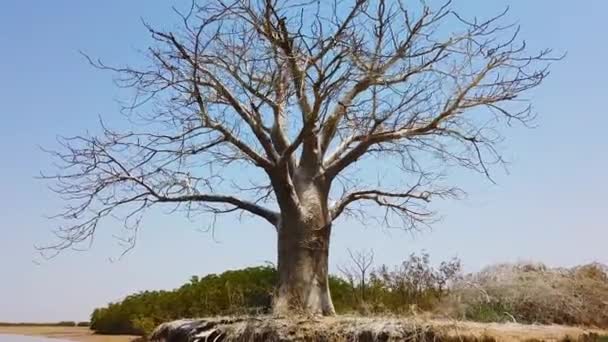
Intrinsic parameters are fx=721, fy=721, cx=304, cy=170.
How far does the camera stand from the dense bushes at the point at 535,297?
8734 mm

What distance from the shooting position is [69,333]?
10547 mm

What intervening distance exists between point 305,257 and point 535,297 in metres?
3.10

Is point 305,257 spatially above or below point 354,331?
above

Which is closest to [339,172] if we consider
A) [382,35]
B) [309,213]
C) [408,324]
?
[309,213]

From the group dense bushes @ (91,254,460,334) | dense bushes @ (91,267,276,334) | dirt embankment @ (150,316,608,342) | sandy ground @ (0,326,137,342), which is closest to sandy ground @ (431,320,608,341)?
dirt embankment @ (150,316,608,342)

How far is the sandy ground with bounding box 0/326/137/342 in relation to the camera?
30.9 feet

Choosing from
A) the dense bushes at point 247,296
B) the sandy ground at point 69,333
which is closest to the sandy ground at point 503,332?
the dense bushes at point 247,296

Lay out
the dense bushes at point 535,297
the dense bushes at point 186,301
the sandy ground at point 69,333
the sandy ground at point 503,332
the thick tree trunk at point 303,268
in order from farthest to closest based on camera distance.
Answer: the sandy ground at point 69,333 → the dense bushes at point 186,301 → the dense bushes at point 535,297 → the thick tree trunk at point 303,268 → the sandy ground at point 503,332

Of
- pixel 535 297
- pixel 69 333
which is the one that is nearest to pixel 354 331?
pixel 535 297

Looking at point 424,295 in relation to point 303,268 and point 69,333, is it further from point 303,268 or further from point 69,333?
point 69,333

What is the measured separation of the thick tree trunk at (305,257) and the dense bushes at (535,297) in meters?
1.52

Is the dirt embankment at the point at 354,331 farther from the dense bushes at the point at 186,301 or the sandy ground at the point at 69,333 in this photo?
the sandy ground at the point at 69,333

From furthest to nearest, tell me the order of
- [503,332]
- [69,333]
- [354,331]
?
[69,333], [354,331], [503,332]

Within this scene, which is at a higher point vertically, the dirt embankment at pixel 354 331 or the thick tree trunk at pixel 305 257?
the thick tree trunk at pixel 305 257
